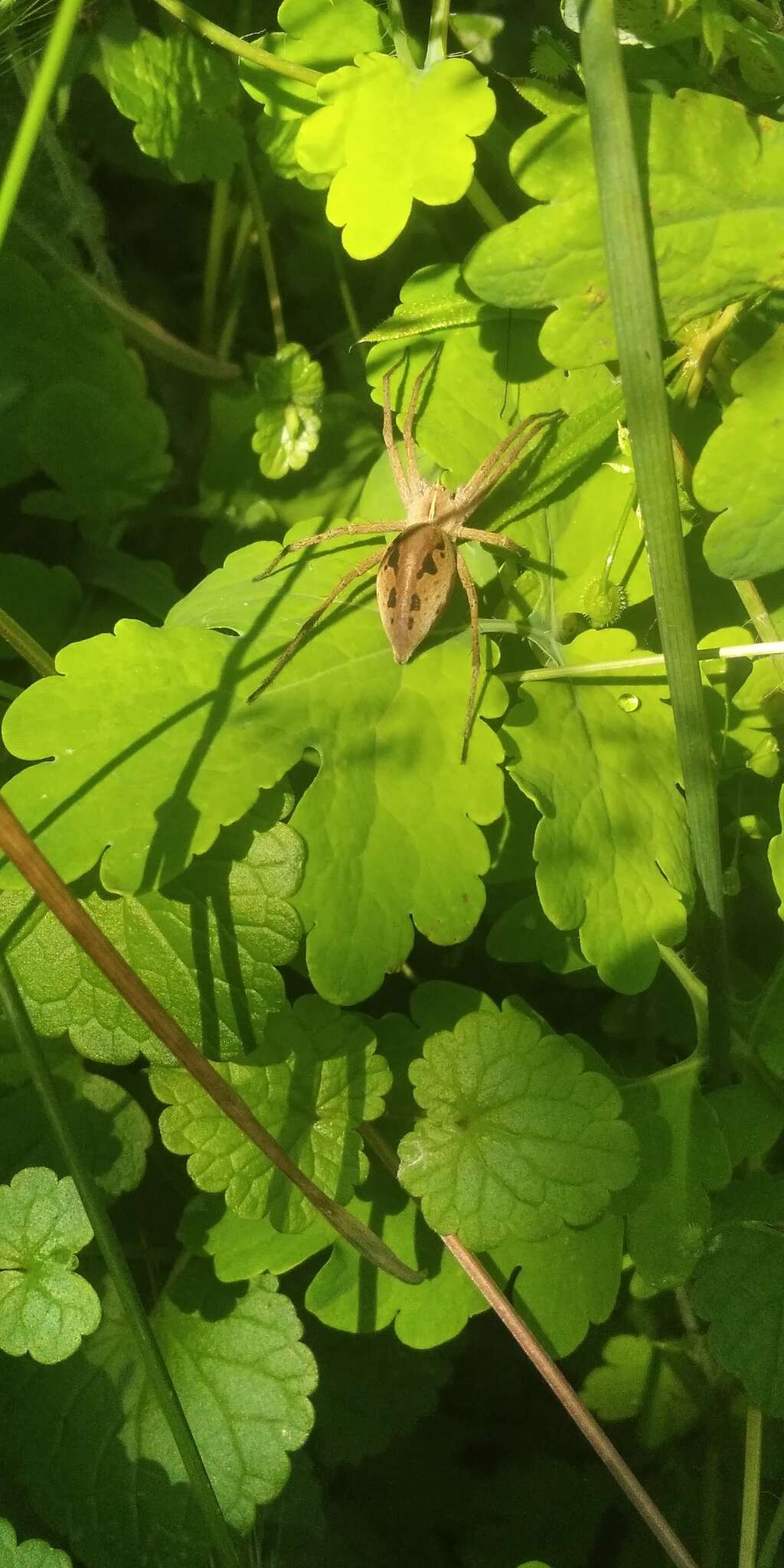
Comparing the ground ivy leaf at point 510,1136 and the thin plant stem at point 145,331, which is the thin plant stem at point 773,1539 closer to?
the ground ivy leaf at point 510,1136

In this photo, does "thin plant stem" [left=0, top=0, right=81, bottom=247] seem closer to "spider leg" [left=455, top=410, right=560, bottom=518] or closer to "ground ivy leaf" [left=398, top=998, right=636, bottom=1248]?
"spider leg" [left=455, top=410, right=560, bottom=518]

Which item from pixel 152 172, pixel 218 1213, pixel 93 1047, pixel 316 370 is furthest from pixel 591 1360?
pixel 152 172

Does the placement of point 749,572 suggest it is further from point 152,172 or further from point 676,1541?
point 152,172

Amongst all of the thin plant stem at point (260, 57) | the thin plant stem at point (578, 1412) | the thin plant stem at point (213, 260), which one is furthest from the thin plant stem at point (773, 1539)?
the thin plant stem at point (213, 260)

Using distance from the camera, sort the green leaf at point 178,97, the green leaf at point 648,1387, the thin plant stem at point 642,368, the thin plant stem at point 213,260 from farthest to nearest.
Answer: the thin plant stem at point 213,260
the green leaf at point 648,1387
the green leaf at point 178,97
the thin plant stem at point 642,368

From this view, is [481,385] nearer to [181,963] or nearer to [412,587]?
[412,587]

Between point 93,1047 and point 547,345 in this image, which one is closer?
point 547,345

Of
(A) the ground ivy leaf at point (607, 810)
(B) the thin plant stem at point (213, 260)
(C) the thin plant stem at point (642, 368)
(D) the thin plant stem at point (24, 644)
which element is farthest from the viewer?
(B) the thin plant stem at point (213, 260)

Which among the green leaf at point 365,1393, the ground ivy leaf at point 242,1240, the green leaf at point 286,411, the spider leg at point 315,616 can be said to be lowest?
the green leaf at point 365,1393
